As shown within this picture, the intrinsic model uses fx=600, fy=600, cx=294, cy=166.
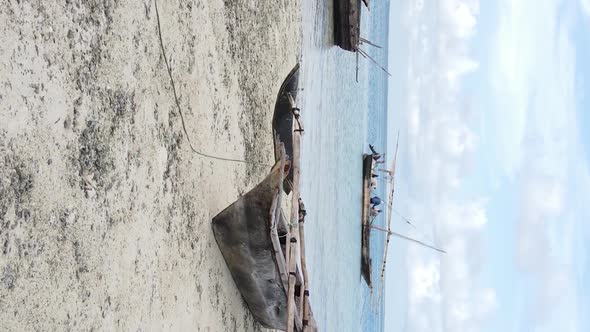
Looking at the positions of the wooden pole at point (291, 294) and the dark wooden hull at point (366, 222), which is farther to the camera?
the dark wooden hull at point (366, 222)

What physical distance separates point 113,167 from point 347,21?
953 cm

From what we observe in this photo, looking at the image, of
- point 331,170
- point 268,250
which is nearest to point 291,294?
point 268,250

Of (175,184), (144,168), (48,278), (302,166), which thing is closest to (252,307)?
(175,184)

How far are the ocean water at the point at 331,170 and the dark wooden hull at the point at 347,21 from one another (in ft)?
0.63

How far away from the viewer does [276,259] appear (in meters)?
3.81

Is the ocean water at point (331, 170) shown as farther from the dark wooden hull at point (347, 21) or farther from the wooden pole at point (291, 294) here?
the wooden pole at point (291, 294)

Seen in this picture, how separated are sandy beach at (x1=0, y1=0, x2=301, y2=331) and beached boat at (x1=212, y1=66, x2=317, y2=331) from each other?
115 millimetres

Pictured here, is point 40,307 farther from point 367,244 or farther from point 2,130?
point 367,244

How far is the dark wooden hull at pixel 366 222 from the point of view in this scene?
14734 mm

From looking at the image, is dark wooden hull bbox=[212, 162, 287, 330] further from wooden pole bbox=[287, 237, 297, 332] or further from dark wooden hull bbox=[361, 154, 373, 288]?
dark wooden hull bbox=[361, 154, 373, 288]

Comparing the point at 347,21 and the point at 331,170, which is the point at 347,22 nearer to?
the point at 347,21

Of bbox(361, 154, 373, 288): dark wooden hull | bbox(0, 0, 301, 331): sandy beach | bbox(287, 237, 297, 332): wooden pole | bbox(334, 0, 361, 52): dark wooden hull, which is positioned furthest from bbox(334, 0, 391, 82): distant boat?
bbox(287, 237, 297, 332): wooden pole

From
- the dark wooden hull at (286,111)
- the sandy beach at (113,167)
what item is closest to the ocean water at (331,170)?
the dark wooden hull at (286,111)

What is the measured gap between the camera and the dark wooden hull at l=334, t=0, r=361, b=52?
11266 mm
